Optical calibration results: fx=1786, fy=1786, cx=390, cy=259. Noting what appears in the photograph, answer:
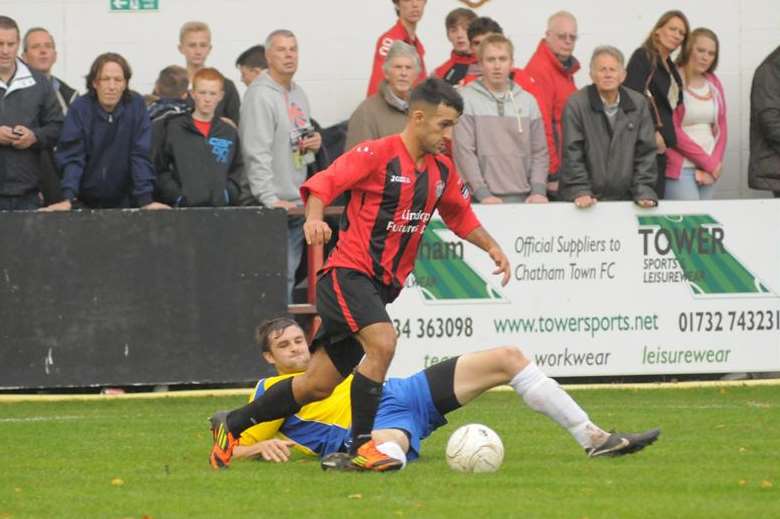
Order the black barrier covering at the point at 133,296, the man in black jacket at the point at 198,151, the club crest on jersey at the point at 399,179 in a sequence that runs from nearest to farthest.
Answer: the club crest on jersey at the point at 399,179
the black barrier covering at the point at 133,296
the man in black jacket at the point at 198,151

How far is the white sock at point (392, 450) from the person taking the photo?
8641mm

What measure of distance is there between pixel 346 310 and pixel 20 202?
17.8 feet

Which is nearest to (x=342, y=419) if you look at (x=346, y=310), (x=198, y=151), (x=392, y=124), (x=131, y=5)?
(x=346, y=310)

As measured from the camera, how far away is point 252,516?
7.30 m

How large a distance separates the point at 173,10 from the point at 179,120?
9.78 feet

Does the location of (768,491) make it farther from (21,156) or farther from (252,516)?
(21,156)

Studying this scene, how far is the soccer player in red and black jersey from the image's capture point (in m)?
8.73

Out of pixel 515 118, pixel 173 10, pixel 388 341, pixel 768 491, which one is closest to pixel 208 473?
pixel 388 341

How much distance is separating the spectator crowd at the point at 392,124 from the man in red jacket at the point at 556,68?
13 millimetres

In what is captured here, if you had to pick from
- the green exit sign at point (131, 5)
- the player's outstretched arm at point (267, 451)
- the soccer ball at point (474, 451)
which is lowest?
the player's outstretched arm at point (267, 451)

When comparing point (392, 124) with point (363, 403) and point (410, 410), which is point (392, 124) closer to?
point (410, 410)

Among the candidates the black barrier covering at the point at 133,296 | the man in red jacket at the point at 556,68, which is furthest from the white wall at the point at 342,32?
the black barrier covering at the point at 133,296

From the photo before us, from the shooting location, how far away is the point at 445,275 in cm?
1381

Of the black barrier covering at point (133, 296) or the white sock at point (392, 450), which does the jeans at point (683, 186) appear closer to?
the black barrier covering at point (133, 296)
